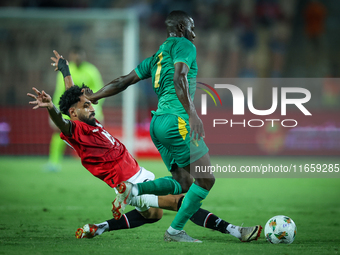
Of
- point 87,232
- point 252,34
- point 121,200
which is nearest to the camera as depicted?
point 121,200

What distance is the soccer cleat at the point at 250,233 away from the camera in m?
3.96

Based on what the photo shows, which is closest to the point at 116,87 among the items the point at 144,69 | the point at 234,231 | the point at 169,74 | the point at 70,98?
the point at 144,69

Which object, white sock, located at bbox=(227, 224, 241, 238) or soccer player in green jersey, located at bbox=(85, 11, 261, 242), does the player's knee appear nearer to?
soccer player in green jersey, located at bbox=(85, 11, 261, 242)

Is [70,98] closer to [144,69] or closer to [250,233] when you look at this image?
[144,69]

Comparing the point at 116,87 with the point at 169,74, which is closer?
the point at 169,74

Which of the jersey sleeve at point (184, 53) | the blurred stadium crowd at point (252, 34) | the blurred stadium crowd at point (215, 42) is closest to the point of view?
the jersey sleeve at point (184, 53)

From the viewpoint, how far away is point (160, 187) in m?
3.83

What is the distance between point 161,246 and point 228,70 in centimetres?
1221

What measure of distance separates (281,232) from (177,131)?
1.23 meters

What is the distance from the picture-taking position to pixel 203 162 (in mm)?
3789

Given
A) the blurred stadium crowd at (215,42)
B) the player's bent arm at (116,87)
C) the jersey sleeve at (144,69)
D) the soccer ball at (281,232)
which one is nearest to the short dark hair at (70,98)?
the player's bent arm at (116,87)

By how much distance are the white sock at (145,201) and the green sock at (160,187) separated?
0.26 meters

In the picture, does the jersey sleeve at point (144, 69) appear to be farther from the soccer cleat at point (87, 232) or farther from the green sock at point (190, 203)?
the soccer cleat at point (87, 232)

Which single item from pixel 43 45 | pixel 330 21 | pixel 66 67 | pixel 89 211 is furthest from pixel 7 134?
pixel 330 21
